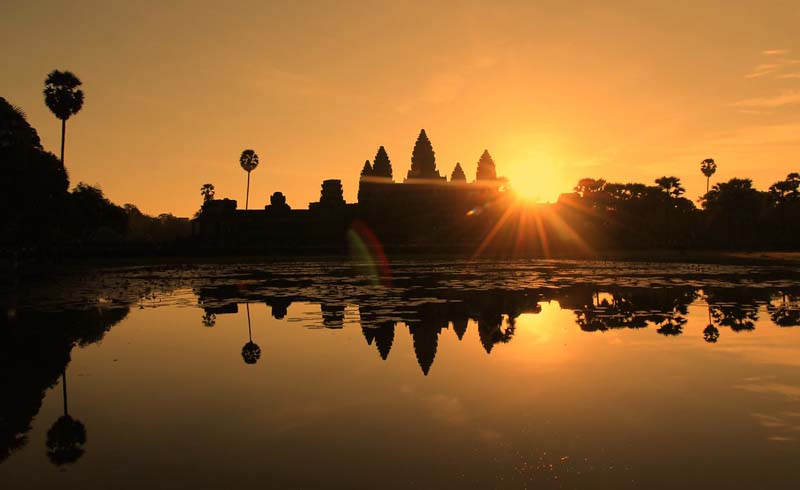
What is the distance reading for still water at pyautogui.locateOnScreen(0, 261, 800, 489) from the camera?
209 inches

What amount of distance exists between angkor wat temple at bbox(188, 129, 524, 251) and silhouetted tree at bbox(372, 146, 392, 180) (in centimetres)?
13

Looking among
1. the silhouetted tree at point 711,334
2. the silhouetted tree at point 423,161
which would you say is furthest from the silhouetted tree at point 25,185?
the silhouetted tree at point 423,161

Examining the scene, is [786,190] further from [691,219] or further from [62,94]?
[62,94]

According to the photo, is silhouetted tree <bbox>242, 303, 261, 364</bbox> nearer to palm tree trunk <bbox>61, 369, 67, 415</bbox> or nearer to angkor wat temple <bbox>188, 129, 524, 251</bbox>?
palm tree trunk <bbox>61, 369, 67, 415</bbox>

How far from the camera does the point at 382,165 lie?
8138 centimetres

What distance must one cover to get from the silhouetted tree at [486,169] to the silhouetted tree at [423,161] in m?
5.95

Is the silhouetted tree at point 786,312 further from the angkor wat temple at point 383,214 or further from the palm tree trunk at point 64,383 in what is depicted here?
the angkor wat temple at point 383,214

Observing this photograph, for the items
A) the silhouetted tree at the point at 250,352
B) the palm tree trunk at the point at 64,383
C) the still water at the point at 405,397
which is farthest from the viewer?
the silhouetted tree at the point at 250,352

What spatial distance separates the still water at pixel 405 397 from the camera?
532 cm

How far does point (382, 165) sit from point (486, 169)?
14.0 metres

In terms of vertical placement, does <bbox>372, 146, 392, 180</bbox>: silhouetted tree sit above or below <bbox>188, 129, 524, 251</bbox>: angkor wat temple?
above

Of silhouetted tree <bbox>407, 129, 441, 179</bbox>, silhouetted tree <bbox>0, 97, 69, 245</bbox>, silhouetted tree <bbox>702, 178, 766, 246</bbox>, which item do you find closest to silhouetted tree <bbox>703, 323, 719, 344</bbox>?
silhouetted tree <bbox>0, 97, 69, 245</bbox>

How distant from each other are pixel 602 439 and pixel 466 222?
209 ft

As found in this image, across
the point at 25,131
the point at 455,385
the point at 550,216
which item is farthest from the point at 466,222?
the point at 455,385
